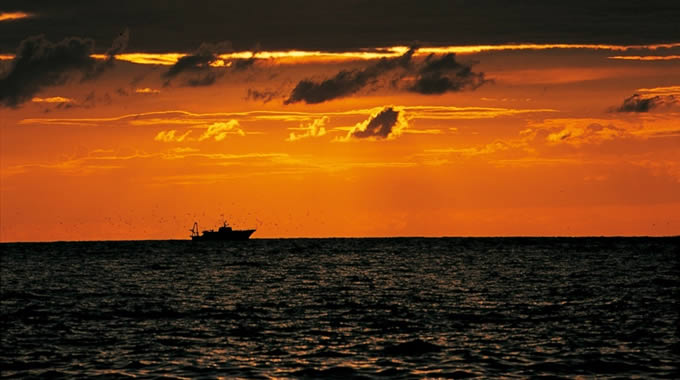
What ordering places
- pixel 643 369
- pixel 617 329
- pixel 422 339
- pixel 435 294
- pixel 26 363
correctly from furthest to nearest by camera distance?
1. pixel 435 294
2. pixel 617 329
3. pixel 422 339
4. pixel 26 363
5. pixel 643 369

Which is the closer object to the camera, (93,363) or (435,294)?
(93,363)

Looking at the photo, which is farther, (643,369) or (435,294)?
(435,294)

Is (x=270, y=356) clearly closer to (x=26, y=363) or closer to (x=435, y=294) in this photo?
(x=26, y=363)

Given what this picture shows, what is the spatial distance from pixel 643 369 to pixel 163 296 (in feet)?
168

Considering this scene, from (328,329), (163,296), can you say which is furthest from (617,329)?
(163,296)

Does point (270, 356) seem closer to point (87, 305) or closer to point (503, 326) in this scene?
point (503, 326)

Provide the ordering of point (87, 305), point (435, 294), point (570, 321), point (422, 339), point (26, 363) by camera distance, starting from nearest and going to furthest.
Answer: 1. point (26, 363)
2. point (422, 339)
3. point (570, 321)
4. point (87, 305)
5. point (435, 294)

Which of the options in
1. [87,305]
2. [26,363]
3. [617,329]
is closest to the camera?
[26,363]

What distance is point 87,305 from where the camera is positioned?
241ft

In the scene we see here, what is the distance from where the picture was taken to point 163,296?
8300cm

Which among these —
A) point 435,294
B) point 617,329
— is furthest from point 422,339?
point 435,294

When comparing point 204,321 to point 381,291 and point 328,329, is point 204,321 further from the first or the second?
point 381,291

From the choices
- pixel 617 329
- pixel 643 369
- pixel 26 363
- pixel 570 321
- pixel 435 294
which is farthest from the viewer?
pixel 435 294

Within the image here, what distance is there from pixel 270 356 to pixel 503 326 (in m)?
17.1
